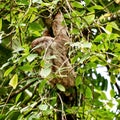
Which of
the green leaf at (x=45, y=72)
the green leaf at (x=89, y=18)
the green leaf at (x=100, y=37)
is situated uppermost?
the green leaf at (x=89, y=18)

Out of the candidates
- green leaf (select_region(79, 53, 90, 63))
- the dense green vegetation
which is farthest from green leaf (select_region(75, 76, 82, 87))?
green leaf (select_region(79, 53, 90, 63))

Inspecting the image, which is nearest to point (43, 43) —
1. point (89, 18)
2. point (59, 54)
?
point (59, 54)

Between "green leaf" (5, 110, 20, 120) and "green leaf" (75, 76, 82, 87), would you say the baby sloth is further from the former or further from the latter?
"green leaf" (5, 110, 20, 120)

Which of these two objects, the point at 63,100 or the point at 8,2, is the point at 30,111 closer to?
the point at 63,100

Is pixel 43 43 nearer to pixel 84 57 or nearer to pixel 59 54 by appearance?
pixel 59 54

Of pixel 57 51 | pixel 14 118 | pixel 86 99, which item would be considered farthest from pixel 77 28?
pixel 14 118

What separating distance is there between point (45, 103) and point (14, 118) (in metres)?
0.13

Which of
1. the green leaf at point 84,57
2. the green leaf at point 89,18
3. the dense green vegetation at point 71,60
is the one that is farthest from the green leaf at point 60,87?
the green leaf at point 89,18

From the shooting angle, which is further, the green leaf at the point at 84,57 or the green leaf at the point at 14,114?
the green leaf at the point at 14,114

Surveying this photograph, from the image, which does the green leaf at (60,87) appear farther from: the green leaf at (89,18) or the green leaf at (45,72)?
the green leaf at (89,18)

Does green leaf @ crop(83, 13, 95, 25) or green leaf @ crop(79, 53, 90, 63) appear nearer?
green leaf @ crop(79, 53, 90, 63)

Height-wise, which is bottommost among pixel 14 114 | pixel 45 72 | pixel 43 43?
pixel 14 114

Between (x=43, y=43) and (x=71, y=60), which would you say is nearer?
(x=71, y=60)

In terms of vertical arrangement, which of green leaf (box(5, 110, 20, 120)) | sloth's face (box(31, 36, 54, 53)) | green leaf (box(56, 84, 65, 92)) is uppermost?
sloth's face (box(31, 36, 54, 53))
